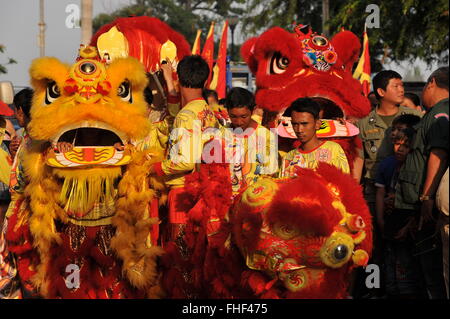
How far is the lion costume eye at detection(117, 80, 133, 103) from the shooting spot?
15.6 feet

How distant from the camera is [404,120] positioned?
5309mm

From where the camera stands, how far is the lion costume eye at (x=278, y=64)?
224 inches

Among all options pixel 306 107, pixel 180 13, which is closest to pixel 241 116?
pixel 306 107

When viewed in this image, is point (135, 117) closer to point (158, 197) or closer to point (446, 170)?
point (158, 197)

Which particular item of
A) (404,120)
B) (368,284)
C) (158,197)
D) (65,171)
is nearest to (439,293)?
(368,284)

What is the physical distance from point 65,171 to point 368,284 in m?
2.26

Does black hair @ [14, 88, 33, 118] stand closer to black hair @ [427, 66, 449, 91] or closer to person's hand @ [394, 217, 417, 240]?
person's hand @ [394, 217, 417, 240]

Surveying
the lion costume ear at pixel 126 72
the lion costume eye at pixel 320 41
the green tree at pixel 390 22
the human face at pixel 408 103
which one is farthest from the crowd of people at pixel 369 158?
the green tree at pixel 390 22

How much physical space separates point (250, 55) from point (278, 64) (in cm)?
41

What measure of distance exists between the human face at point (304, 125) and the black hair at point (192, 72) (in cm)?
80

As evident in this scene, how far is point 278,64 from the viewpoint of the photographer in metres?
5.73

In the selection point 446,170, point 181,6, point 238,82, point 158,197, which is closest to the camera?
point 446,170

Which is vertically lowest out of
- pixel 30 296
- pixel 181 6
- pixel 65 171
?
pixel 30 296

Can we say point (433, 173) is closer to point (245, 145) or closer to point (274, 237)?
point (274, 237)
